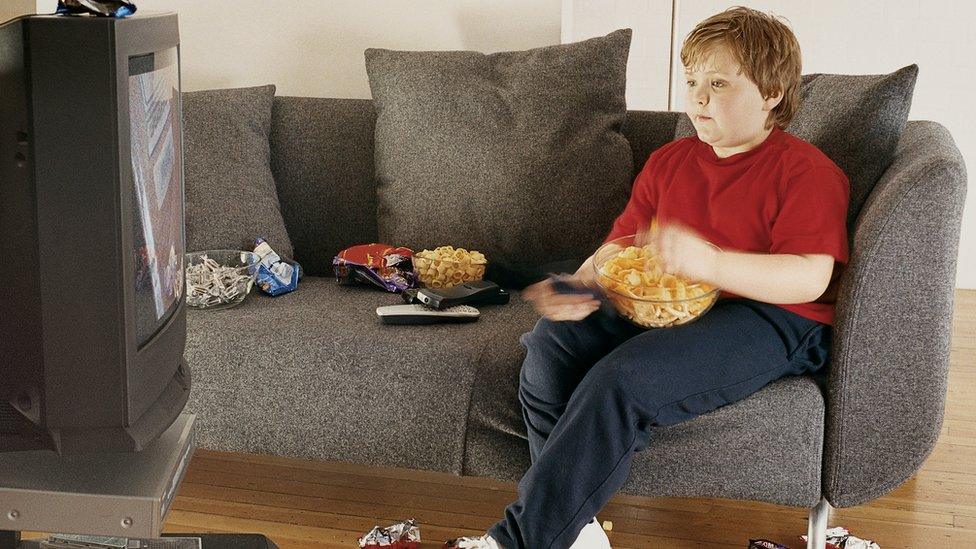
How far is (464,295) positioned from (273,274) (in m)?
0.44

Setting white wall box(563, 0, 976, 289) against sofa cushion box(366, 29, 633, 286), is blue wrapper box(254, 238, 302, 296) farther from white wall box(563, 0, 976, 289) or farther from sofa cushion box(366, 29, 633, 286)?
white wall box(563, 0, 976, 289)

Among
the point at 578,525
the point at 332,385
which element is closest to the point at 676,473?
the point at 578,525

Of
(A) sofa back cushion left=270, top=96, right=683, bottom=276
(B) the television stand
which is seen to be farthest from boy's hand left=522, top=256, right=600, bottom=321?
(A) sofa back cushion left=270, top=96, right=683, bottom=276

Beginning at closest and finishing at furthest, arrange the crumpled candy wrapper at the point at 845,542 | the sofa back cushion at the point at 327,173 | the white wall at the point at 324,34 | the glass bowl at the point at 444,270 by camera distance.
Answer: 1. the crumpled candy wrapper at the point at 845,542
2. the glass bowl at the point at 444,270
3. the sofa back cushion at the point at 327,173
4. the white wall at the point at 324,34

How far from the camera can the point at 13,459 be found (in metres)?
1.34

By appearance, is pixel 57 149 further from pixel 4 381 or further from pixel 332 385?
pixel 332 385

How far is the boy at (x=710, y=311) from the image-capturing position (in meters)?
1.67

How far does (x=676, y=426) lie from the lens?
5.80 feet

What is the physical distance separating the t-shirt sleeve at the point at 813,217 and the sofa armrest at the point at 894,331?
3cm

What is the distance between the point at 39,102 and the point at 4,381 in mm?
326

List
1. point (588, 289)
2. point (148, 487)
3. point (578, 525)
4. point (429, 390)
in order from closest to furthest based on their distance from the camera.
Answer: point (148, 487) < point (578, 525) < point (588, 289) < point (429, 390)

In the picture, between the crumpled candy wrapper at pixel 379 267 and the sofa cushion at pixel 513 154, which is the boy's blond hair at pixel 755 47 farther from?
the crumpled candy wrapper at pixel 379 267

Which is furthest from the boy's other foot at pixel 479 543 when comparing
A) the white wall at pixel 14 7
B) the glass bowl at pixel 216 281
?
the white wall at pixel 14 7

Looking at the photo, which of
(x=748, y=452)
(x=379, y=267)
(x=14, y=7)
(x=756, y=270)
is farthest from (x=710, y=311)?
(x=14, y=7)
